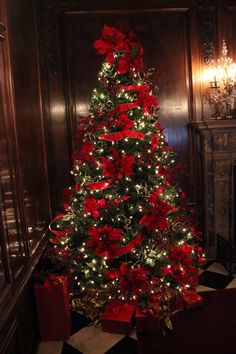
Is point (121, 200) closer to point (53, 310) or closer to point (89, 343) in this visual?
point (53, 310)

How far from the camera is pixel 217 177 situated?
3805 mm

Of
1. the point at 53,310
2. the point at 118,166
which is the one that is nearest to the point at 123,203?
the point at 118,166

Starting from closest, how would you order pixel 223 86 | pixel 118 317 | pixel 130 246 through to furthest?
pixel 130 246
pixel 118 317
pixel 223 86

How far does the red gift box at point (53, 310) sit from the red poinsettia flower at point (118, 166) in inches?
37.4

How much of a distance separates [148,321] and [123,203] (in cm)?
86

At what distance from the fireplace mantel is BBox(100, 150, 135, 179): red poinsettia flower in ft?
5.39

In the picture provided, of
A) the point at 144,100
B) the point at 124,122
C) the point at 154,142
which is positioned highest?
the point at 144,100

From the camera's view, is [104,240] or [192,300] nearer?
[104,240]

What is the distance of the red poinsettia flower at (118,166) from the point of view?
2.30 m

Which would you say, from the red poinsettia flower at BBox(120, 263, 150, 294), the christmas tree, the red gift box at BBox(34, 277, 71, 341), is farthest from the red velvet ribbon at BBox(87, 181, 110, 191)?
the red gift box at BBox(34, 277, 71, 341)

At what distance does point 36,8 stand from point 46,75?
2.24 feet

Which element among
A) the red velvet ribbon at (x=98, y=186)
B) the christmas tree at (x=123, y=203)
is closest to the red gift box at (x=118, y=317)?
the christmas tree at (x=123, y=203)

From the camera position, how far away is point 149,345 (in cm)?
217

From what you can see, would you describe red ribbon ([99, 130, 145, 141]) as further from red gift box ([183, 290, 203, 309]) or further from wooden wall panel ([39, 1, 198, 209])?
wooden wall panel ([39, 1, 198, 209])
